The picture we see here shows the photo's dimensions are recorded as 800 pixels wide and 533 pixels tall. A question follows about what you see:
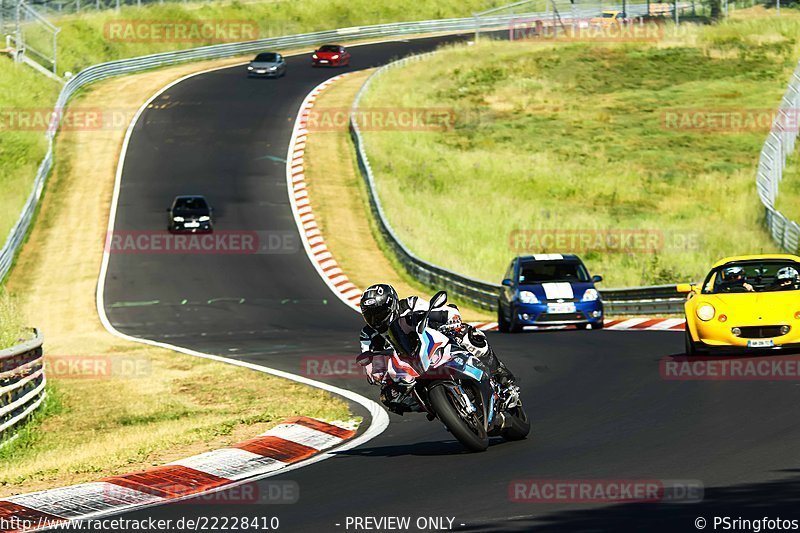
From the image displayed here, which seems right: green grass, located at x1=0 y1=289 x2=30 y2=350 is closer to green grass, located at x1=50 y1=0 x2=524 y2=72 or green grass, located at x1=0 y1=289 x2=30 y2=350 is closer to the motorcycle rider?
the motorcycle rider

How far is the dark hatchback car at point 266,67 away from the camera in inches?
2729

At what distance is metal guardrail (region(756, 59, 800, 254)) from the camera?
37.0 m

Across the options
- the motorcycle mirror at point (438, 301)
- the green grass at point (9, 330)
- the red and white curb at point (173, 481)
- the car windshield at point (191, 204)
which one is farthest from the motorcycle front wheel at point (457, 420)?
the car windshield at point (191, 204)

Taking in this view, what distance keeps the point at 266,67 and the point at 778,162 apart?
3277 cm

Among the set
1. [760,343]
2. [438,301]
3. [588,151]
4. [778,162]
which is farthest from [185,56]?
[438,301]

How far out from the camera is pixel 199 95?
211 ft

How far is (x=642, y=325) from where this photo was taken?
84.8ft

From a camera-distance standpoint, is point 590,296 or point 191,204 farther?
point 191,204

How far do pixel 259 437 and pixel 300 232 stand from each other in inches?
1165

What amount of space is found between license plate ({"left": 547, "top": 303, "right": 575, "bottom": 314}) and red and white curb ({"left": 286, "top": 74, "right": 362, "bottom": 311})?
28.1 feet

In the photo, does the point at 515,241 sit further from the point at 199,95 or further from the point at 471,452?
the point at 471,452

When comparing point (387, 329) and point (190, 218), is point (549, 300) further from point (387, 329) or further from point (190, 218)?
point (190, 218)

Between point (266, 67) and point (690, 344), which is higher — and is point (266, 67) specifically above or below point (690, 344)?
above

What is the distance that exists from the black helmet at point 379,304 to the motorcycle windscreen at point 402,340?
184 millimetres
